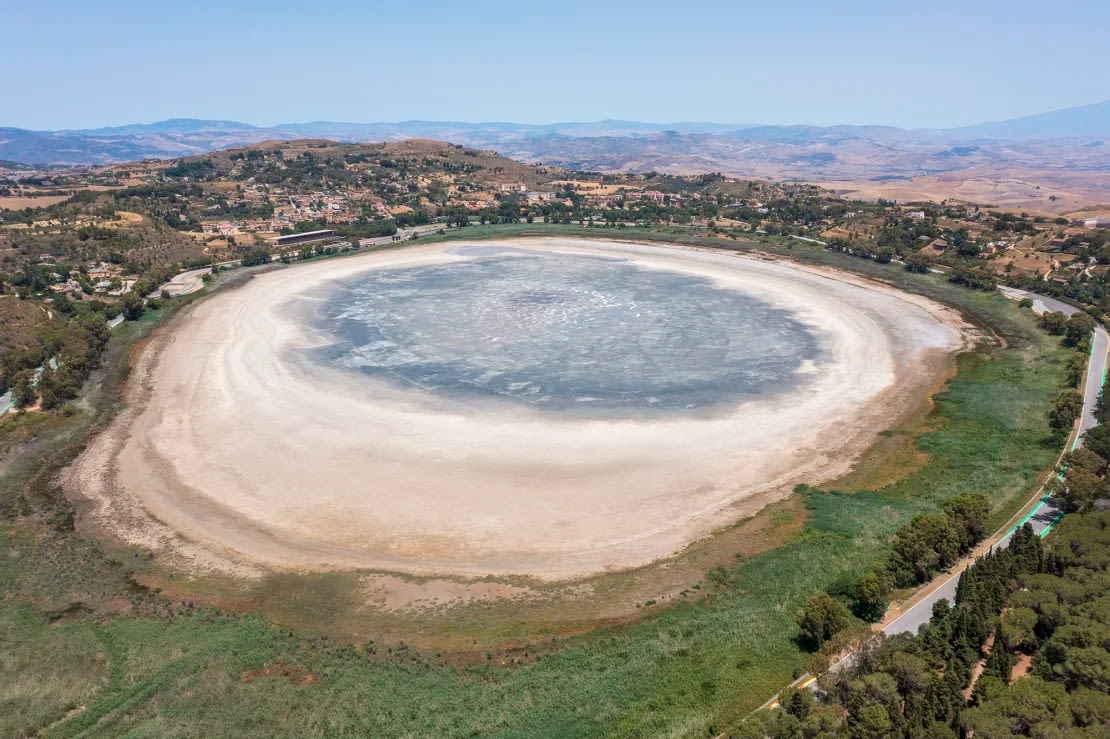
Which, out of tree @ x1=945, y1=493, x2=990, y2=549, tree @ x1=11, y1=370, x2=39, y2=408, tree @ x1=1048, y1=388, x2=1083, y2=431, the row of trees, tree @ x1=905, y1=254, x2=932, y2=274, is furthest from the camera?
tree @ x1=905, y1=254, x2=932, y2=274

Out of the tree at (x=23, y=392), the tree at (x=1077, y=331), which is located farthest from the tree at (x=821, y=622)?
the tree at (x=23, y=392)

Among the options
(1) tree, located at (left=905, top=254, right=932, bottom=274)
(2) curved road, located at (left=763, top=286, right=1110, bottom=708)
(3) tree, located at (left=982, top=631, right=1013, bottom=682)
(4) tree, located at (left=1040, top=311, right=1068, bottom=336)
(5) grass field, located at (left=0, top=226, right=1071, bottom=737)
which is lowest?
(5) grass field, located at (left=0, top=226, right=1071, bottom=737)

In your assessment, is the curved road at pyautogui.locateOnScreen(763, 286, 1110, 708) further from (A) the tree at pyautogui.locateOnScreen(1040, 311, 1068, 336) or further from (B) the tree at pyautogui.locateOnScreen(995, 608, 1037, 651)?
(A) the tree at pyautogui.locateOnScreen(1040, 311, 1068, 336)

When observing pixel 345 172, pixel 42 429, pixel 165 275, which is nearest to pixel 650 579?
pixel 42 429

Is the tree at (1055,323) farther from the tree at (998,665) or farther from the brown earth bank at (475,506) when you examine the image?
the tree at (998,665)

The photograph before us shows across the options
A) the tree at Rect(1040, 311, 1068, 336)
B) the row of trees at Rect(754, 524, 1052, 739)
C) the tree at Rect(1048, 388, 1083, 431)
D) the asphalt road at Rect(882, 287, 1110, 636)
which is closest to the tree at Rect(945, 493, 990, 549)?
the asphalt road at Rect(882, 287, 1110, 636)
